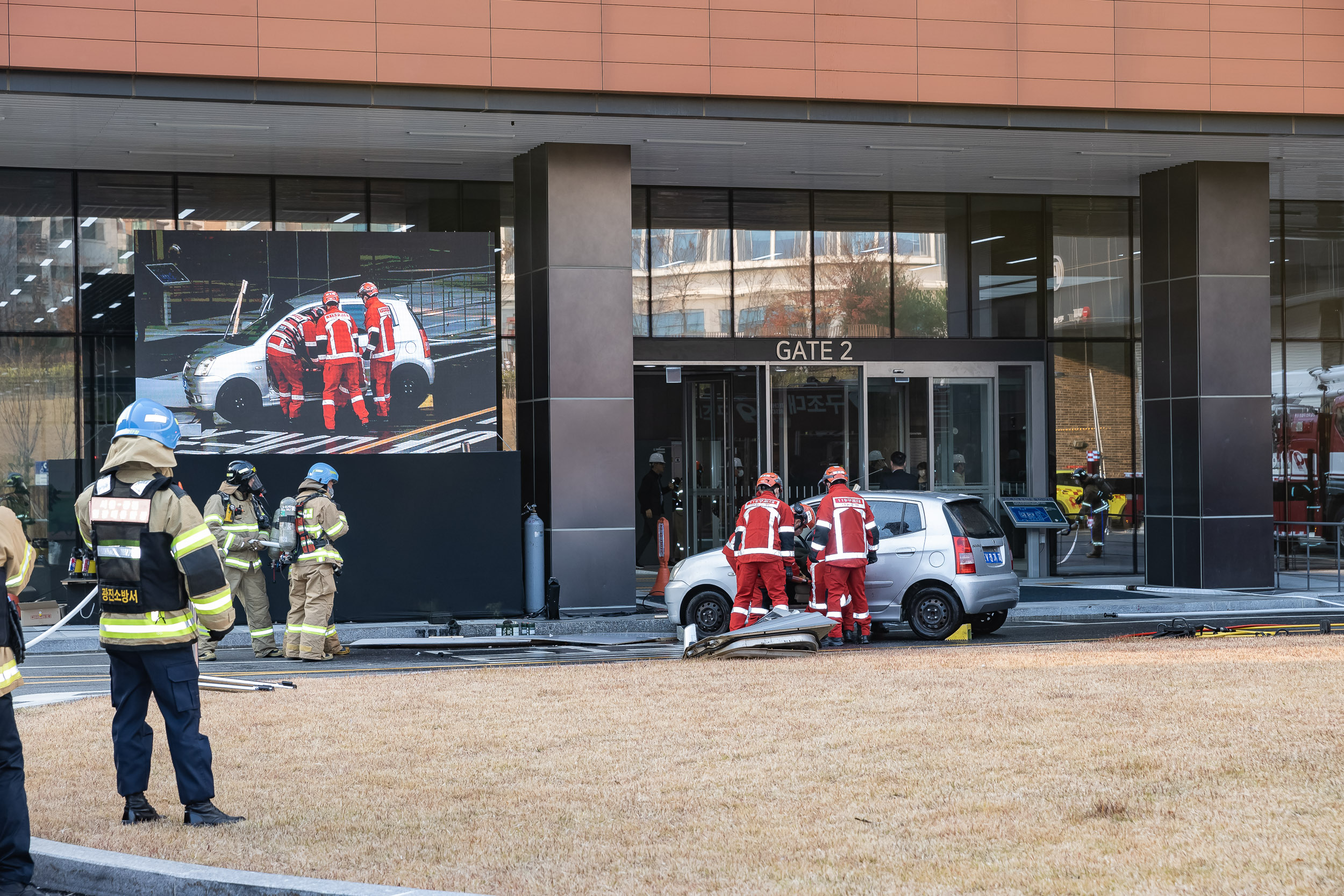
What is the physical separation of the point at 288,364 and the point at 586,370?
12.6 feet

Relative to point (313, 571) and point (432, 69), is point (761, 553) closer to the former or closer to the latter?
point (313, 571)

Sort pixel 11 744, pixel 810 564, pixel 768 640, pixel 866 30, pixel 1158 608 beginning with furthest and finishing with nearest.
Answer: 1. pixel 1158 608
2. pixel 866 30
3. pixel 810 564
4. pixel 768 640
5. pixel 11 744

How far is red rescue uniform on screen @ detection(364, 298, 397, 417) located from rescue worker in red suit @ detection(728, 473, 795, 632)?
5947mm

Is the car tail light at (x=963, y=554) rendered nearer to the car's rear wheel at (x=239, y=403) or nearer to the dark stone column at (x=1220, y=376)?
the dark stone column at (x=1220, y=376)

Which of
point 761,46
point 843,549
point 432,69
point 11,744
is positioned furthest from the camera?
point 761,46

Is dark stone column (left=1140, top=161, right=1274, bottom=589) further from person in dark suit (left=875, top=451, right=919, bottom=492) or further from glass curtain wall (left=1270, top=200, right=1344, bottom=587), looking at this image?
glass curtain wall (left=1270, top=200, right=1344, bottom=587)

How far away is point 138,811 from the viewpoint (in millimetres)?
6297

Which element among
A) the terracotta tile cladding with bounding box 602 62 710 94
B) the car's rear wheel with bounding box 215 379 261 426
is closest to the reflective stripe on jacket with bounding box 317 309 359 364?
the car's rear wheel with bounding box 215 379 261 426

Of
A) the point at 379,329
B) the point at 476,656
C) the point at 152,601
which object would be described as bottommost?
the point at 476,656

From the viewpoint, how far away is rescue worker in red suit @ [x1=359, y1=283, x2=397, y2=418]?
57.2ft

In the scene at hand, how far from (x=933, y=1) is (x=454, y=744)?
11486 mm

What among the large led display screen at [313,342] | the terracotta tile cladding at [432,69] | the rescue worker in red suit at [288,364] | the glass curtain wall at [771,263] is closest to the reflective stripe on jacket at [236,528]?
the large led display screen at [313,342]

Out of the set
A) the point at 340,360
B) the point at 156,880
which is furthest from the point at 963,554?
the point at 156,880

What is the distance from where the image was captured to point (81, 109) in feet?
49.7
